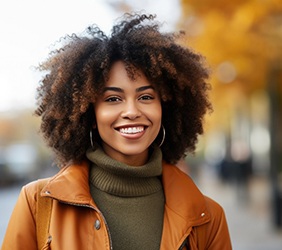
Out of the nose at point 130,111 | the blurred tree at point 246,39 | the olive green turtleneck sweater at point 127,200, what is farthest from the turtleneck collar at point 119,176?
the blurred tree at point 246,39

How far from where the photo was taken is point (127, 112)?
2961mm

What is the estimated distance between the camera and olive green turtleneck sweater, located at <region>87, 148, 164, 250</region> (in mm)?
3023

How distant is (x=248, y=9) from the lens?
9.43 meters

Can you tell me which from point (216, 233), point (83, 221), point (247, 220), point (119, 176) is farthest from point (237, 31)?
point (83, 221)

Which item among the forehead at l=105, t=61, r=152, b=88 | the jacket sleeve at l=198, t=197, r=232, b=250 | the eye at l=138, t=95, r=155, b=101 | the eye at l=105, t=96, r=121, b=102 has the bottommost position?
the jacket sleeve at l=198, t=197, r=232, b=250

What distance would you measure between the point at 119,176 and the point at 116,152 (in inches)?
4.6

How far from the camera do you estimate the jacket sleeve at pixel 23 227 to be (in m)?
2.94

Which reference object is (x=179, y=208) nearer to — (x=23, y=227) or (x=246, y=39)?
(x=23, y=227)

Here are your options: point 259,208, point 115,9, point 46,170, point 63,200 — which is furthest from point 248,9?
point 46,170

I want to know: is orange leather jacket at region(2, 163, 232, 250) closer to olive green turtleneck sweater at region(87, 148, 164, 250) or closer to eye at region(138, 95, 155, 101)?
olive green turtleneck sweater at region(87, 148, 164, 250)

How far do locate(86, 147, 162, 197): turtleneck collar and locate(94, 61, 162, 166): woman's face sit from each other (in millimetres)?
78

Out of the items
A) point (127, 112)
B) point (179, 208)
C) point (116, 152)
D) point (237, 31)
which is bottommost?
point (179, 208)

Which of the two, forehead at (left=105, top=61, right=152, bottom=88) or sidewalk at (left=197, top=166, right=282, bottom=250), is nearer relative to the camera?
forehead at (left=105, top=61, right=152, bottom=88)

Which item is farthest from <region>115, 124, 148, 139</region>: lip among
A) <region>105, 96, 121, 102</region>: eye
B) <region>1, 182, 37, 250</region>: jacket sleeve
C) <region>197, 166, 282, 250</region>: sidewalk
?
<region>197, 166, 282, 250</region>: sidewalk
